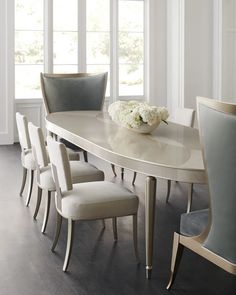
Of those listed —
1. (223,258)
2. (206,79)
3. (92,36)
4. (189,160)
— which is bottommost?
(223,258)

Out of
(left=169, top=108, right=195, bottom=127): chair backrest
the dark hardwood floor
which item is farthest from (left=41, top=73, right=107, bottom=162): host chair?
the dark hardwood floor

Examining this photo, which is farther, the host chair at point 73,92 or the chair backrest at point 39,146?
the host chair at point 73,92

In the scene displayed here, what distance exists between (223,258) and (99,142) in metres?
1.36

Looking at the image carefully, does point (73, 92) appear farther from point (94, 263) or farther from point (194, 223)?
point (194, 223)

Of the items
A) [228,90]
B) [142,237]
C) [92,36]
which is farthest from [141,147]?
[92,36]

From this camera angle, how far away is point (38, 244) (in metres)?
3.86

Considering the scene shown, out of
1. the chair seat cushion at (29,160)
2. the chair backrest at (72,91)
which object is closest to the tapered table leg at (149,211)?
the chair seat cushion at (29,160)

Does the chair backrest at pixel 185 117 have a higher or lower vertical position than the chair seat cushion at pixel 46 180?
higher

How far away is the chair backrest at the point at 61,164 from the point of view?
3256 mm

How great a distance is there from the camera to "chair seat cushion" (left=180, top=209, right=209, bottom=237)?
2.84 meters

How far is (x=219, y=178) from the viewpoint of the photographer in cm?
246

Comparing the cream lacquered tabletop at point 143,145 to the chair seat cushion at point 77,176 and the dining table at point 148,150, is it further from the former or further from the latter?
the chair seat cushion at point 77,176

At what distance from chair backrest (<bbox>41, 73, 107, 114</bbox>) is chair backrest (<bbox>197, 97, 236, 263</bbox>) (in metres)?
3.79

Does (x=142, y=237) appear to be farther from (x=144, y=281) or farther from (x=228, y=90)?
(x=228, y=90)
